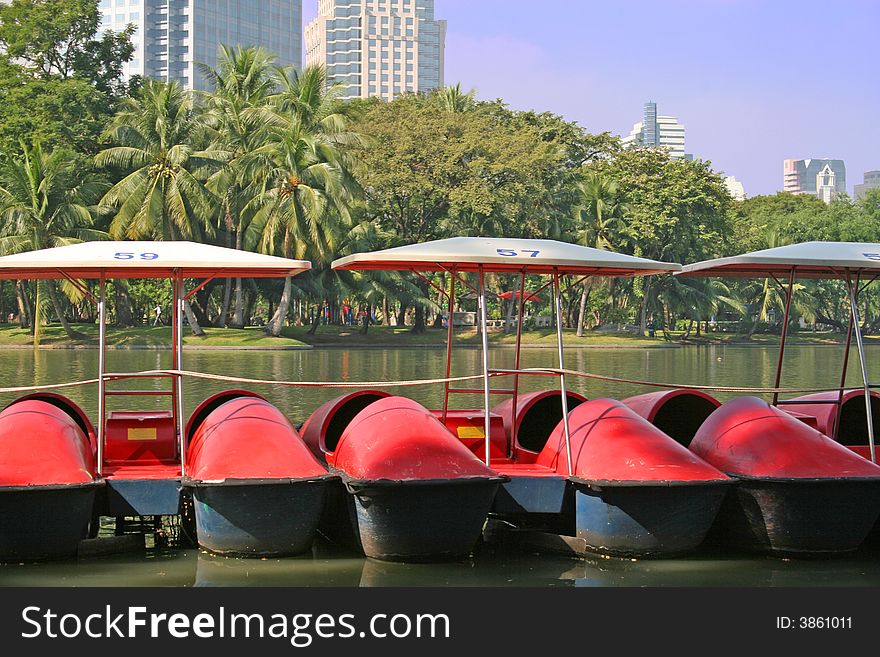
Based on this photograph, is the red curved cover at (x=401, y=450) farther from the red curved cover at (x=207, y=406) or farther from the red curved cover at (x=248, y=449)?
the red curved cover at (x=207, y=406)

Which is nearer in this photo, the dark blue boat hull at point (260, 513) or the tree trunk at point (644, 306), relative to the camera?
the dark blue boat hull at point (260, 513)

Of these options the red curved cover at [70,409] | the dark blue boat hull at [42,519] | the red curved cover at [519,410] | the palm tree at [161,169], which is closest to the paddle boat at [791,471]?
the red curved cover at [519,410]

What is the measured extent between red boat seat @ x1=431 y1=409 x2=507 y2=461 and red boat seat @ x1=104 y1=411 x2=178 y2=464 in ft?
9.05

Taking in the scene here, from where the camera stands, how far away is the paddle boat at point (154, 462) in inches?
384

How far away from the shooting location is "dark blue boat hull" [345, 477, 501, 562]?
379 inches

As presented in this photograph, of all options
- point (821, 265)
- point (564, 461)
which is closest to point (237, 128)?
point (821, 265)

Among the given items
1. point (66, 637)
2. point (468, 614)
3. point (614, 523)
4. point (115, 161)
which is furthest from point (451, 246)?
point (115, 161)

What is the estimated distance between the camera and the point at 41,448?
1012 cm

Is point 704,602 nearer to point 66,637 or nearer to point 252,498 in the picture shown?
point 252,498

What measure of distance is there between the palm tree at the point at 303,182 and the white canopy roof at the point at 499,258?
1774 inches

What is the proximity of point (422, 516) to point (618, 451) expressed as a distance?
188cm

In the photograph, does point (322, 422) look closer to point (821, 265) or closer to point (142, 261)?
point (142, 261)

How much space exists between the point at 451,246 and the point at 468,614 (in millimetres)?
4136

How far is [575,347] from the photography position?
219ft
